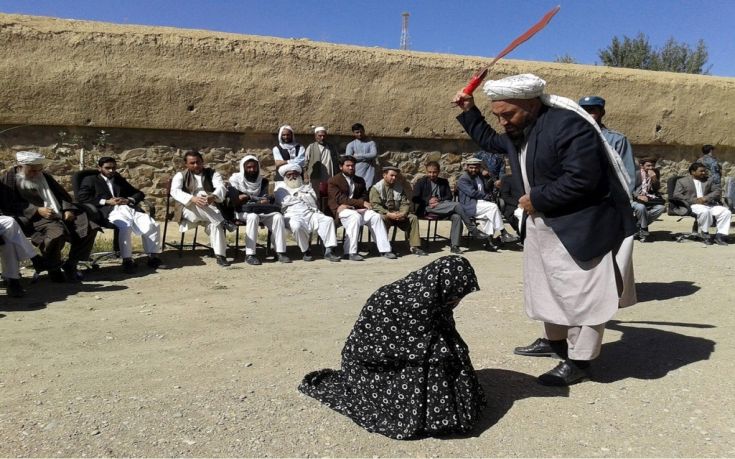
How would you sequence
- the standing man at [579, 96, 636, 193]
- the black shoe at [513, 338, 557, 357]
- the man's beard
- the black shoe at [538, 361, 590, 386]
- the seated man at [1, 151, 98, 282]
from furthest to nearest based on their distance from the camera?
the man's beard → the seated man at [1, 151, 98, 282] → the standing man at [579, 96, 636, 193] → the black shoe at [513, 338, 557, 357] → the black shoe at [538, 361, 590, 386]

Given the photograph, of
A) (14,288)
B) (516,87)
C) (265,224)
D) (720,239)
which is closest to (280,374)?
(516,87)

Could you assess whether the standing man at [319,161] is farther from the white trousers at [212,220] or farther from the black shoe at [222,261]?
the black shoe at [222,261]

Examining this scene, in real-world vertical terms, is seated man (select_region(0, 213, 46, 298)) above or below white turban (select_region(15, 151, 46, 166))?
below

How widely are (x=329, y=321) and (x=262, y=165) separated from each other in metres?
5.60

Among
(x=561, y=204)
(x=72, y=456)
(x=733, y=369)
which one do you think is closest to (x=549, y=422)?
(x=561, y=204)

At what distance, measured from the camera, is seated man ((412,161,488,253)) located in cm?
952

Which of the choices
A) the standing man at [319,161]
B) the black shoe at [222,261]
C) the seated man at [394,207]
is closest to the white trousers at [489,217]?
the seated man at [394,207]

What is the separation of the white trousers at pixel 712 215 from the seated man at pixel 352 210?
5187 mm

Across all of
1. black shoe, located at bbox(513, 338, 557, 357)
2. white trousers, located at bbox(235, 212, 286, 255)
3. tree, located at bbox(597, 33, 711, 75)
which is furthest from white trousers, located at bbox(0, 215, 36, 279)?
tree, located at bbox(597, 33, 711, 75)

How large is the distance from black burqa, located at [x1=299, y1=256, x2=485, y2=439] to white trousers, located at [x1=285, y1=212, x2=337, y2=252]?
16.6ft

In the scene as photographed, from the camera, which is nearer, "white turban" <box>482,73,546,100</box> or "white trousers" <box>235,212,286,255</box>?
"white turban" <box>482,73,546,100</box>

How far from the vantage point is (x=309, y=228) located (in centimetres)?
857

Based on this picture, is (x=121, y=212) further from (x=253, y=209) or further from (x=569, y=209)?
(x=569, y=209)

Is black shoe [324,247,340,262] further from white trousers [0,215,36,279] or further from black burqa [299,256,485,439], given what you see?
black burqa [299,256,485,439]
